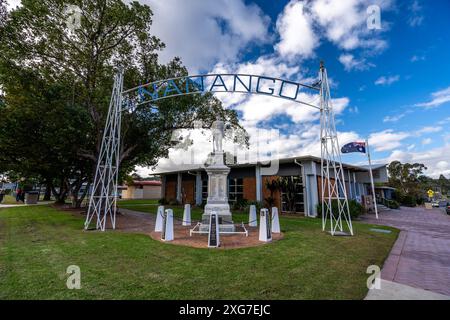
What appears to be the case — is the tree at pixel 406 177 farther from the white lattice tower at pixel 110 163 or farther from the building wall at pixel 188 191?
the white lattice tower at pixel 110 163

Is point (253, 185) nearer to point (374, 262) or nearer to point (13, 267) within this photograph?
point (374, 262)

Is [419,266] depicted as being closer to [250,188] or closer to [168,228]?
[168,228]

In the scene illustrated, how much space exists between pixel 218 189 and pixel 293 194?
8.23 meters

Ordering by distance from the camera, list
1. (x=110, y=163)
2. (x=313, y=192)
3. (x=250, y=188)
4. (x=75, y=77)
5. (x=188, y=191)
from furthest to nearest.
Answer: (x=188, y=191) → (x=250, y=188) → (x=313, y=192) → (x=75, y=77) → (x=110, y=163)

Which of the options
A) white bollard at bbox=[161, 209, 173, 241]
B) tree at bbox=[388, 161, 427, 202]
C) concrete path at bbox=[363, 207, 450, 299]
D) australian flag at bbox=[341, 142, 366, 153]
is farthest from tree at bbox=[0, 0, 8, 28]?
tree at bbox=[388, 161, 427, 202]

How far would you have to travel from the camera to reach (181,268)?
4.26m

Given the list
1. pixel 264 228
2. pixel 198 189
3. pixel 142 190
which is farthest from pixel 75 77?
pixel 142 190

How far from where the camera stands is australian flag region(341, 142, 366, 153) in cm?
1484

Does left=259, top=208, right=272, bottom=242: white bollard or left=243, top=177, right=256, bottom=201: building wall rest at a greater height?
left=243, top=177, right=256, bottom=201: building wall

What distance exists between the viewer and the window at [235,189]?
17.5 m

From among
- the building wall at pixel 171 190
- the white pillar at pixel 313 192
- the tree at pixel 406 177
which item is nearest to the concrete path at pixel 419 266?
the white pillar at pixel 313 192

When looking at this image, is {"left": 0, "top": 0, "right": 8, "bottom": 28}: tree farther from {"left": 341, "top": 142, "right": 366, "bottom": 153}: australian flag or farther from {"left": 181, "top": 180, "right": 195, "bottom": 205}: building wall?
{"left": 341, "top": 142, "right": 366, "bottom": 153}: australian flag
